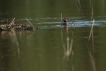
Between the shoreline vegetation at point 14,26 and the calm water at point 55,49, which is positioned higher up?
the shoreline vegetation at point 14,26

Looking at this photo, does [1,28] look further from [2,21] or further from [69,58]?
[69,58]

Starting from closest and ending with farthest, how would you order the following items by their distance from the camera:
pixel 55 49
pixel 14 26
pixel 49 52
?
→ pixel 49 52
pixel 55 49
pixel 14 26

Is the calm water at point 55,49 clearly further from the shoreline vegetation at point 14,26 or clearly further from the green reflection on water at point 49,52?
the shoreline vegetation at point 14,26

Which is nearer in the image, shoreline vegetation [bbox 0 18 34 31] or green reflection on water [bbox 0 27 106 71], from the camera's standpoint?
green reflection on water [bbox 0 27 106 71]

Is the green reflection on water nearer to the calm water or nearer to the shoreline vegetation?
the calm water

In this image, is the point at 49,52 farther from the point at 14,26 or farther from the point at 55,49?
the point at 14,26

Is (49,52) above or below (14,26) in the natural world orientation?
below

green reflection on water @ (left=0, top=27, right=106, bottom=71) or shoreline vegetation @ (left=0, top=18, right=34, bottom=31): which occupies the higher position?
shoreline vegetation @ (left=0, top=18, right=34, bottom=31)

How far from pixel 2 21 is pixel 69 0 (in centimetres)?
2297

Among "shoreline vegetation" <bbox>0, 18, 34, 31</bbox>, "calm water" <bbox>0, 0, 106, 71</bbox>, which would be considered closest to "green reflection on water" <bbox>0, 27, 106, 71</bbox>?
"calm water" <bbox>0, 0, 106, 71</bbox>

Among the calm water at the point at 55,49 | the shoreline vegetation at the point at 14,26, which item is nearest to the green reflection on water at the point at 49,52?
the calm water at the point at 55,49

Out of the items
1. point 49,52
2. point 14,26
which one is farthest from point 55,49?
point 14,26

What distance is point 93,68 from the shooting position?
1498 cm

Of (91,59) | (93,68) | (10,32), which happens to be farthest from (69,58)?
(10,32)
